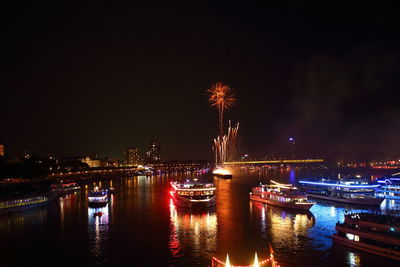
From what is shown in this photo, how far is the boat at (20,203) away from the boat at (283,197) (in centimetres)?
2417

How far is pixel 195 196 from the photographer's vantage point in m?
40.2

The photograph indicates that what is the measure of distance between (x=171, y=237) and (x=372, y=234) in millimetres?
12776

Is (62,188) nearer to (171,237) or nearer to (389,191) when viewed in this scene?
(171,237)

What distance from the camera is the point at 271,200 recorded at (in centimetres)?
4041

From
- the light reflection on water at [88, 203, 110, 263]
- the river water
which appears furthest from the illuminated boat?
the light reflection on water at [88, 203, 110, 263]

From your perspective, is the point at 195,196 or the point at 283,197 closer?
the point at 283,197

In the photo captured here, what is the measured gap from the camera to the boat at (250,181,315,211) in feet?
120

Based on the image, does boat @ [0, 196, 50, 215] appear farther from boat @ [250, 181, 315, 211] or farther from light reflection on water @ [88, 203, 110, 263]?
boat @ [250, 181, 315, 211]

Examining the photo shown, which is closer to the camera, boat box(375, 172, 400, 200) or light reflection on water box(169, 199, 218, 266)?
light reflection on water box(169, 199, 218, 266)

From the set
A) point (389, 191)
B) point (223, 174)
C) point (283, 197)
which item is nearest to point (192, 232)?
point (283, 197)

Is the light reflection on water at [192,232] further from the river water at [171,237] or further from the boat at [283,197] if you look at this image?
the boat at [283,197]

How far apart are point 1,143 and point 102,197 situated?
7973 centimetres

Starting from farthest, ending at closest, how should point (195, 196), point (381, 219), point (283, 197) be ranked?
1. point (195, 196)
2. point (283, 197)
3. point (381, 219)

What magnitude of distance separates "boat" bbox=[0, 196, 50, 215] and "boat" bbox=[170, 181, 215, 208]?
49.7ft
